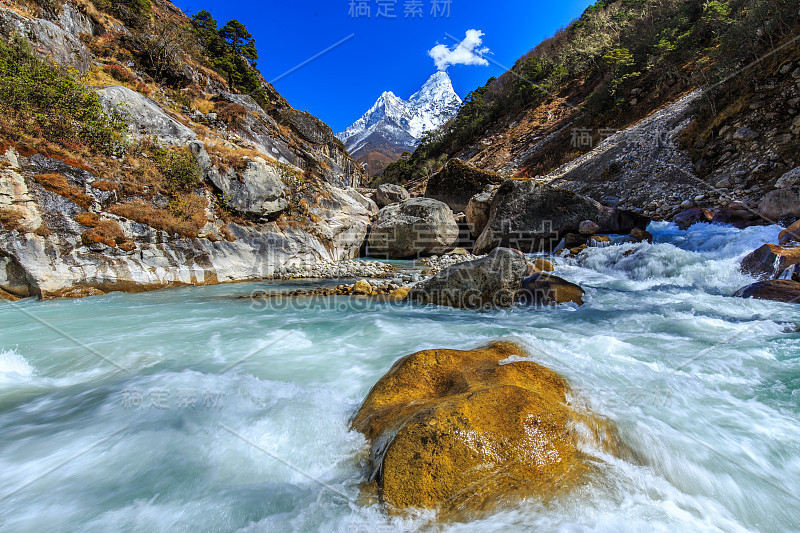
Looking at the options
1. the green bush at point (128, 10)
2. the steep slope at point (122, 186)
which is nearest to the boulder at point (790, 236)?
the steep slope at point (122, 186)

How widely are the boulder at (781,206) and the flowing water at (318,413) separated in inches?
183

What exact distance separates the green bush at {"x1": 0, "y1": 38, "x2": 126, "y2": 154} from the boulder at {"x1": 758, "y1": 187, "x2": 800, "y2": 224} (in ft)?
60.0

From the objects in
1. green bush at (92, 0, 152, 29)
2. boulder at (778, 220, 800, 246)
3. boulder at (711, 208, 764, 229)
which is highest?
green bush at (92, 0, 152, 29)

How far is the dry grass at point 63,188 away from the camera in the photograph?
717 cm

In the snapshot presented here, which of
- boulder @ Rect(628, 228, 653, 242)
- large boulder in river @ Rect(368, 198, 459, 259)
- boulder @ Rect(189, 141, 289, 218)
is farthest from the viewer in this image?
large boulder in river @ Rect(368, 198, 459, 259)

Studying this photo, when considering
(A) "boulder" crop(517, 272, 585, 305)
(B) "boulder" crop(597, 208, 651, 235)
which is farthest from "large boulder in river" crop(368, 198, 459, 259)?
(A) "boulder" crop(517, 272, 585, 305)

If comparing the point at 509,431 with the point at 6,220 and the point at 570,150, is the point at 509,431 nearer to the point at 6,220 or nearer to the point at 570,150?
the point at 6,220

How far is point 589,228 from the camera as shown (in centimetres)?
1164

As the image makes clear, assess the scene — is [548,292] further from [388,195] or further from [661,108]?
[661,108]

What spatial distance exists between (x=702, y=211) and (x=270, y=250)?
1440 cm

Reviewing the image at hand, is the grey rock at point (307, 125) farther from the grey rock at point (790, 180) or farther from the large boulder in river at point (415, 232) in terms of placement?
the grey rock at point (790, 180)

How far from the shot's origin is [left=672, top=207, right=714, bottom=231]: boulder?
9715 mm

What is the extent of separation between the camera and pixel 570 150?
2278 centimetres

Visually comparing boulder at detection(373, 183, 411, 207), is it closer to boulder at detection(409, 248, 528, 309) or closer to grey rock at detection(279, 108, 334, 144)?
grey rock at detection(279, 108, 334, 144)
